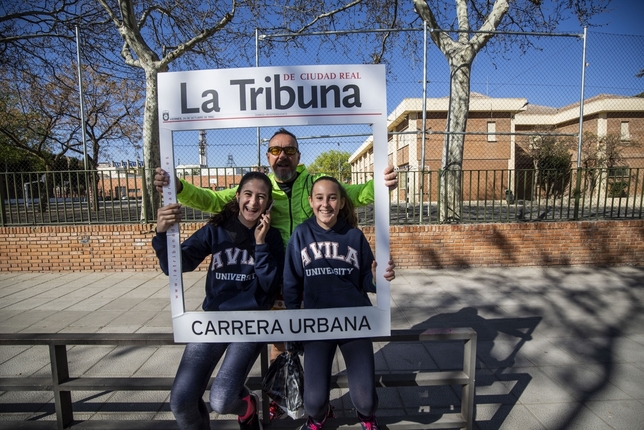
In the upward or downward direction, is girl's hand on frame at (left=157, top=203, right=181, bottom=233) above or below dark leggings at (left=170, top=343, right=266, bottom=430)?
above

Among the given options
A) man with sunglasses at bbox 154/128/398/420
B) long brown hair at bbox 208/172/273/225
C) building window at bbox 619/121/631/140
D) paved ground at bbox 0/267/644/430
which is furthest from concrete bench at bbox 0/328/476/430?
building window at bbox 619/121/631/140

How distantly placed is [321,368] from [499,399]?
172cm

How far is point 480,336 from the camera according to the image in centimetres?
393

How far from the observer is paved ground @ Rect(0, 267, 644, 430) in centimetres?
266

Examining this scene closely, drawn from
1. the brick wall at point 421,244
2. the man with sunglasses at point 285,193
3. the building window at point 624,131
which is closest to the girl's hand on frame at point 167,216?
the man with sunglasses at point 285,193

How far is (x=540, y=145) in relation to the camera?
18.2m

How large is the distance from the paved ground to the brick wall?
0.82 ft

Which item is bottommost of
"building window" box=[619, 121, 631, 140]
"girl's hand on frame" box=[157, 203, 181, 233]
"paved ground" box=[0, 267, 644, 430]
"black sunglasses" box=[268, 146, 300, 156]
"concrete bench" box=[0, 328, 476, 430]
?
"paved ground" box=[0, 267, 644, 430]

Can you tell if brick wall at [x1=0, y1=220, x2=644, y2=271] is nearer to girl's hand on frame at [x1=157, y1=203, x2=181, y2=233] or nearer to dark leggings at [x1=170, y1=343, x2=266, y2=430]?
dark leggings at [x1=170, y1=343, x2=266, y2=430]

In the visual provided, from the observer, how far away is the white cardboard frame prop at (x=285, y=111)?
6.30ft

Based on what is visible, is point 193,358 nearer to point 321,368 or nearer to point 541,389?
point 321,368

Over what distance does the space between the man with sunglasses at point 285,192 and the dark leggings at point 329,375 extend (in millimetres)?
770

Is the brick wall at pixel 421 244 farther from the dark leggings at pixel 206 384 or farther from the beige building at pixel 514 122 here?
the beige building at pixel 514 122

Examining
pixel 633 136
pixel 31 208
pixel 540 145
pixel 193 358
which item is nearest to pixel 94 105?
pixel 31 208
